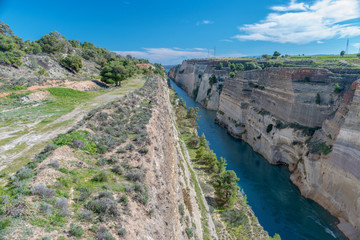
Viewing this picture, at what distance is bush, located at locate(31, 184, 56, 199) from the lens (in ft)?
19.2

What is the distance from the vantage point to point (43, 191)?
5898 mm

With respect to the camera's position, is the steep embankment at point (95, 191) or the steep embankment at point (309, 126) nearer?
the steep embankment at point (95, 191)

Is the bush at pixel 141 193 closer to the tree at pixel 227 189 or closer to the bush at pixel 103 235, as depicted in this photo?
the bush at pixel 103 235

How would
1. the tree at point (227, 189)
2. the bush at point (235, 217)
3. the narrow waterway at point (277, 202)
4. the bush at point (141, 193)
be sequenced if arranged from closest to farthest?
the bush at point (141, 193), the bush at point (235, 217), the narrow waterway at point (277, 202), the tree at point (227, 189)

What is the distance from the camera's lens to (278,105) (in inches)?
1159

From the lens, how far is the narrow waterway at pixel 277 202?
1781 cm

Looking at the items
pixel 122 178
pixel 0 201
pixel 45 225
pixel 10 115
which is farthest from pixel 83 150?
pixel 10 115

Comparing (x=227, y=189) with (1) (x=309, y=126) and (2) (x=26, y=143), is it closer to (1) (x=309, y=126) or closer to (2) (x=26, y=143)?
(1) (x=309, y=126)

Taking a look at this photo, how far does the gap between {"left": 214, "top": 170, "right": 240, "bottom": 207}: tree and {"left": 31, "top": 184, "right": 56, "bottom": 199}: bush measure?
1540cm

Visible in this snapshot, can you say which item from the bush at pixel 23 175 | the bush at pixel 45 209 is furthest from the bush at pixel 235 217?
the bush at pixel 23 175

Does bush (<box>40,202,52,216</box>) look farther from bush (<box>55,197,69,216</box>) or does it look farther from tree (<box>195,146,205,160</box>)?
tree (<box>195,146,205,160</box>)

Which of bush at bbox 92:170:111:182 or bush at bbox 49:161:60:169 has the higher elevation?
bush at bbox 49:161:60:169

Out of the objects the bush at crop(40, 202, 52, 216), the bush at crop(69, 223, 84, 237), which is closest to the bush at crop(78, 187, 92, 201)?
the bush at crop(40, 202, 52, 216)

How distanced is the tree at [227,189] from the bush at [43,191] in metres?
15.4
